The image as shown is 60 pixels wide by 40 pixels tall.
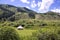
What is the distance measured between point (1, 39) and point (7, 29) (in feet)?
3.77

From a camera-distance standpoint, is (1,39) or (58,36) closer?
(1,39)

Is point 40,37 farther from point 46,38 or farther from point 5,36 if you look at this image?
point 5,36

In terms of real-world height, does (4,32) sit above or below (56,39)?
above

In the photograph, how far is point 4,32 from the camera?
1664 cm

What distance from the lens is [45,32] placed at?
17.5 meters

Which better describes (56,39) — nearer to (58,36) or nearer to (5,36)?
(58,36)

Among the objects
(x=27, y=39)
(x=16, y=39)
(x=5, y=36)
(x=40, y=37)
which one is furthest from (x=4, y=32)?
(x=27, y=39)

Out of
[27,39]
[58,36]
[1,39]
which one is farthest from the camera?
[27,39]

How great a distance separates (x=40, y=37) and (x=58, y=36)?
2.26 metres

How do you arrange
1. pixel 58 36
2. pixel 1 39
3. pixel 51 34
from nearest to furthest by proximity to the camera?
pixel 1 39 → pixel 51 34 → pixel 58 36

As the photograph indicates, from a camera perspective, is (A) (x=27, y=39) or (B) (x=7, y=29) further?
(A) (x=27, y=39)

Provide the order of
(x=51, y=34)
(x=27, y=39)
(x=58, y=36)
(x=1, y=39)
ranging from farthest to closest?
(x=27, y=39)
(x=58, y=36)
(x=51, y=34)
(x=1, y=39)

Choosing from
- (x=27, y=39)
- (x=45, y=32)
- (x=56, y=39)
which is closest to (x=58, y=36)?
(x=56, y=39)

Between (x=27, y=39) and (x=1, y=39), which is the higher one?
(x=1, y=39)
